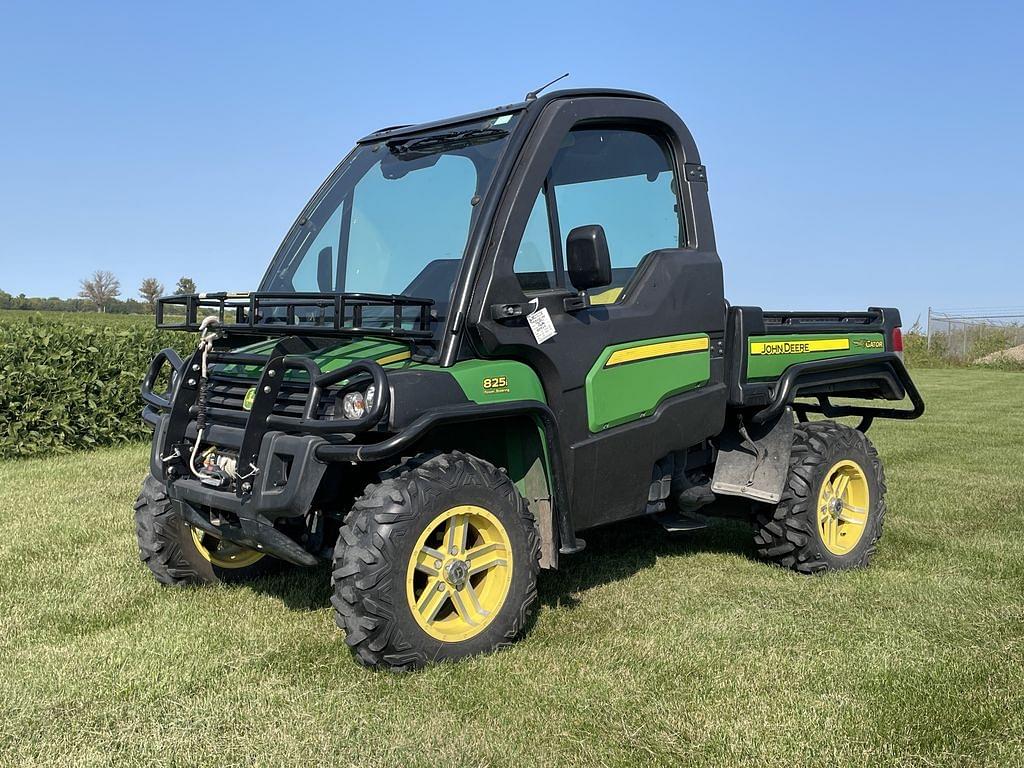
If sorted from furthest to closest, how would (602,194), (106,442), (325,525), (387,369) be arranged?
(106,442) → (602,194) → (325,525) → (387,369)

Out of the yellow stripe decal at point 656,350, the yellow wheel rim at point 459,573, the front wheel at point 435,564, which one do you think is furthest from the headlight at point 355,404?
the yellow stripe decal at point 656,350

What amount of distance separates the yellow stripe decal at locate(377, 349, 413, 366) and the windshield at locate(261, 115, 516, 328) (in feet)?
0.60

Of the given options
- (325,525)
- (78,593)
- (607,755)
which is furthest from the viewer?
(78,593)

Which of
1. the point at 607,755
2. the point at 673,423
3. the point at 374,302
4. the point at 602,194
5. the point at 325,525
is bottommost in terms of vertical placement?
the point at 607,755

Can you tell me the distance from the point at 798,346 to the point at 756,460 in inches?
27.3

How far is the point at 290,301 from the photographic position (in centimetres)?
502

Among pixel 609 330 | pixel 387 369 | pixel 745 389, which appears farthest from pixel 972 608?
pixel 387 369

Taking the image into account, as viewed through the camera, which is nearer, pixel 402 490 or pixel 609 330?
pixel 402 490

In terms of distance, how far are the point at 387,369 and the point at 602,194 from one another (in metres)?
1.52

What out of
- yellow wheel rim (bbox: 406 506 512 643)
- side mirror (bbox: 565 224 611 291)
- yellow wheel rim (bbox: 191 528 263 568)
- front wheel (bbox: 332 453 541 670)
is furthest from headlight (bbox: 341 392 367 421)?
yellow wheel rim (bbox: 191 528 263 568)

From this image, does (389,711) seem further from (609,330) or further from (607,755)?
(609,330)

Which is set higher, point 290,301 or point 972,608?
point 290,301

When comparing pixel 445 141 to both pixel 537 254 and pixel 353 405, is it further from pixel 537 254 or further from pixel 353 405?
pixel 353 405

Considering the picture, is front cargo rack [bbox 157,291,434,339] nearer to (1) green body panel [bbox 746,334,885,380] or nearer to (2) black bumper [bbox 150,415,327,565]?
(2) black bumper [bbox 150,415,327,565]
